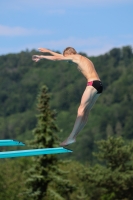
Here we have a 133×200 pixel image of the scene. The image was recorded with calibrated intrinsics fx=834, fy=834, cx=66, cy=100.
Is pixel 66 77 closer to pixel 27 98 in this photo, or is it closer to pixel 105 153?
pixel 27 98

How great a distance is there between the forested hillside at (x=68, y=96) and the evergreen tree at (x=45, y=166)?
229 ft

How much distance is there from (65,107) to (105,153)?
8768 cm

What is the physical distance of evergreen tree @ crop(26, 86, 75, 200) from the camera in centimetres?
3528

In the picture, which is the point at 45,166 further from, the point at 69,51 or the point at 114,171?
the point at 69,51

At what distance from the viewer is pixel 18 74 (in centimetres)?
17038

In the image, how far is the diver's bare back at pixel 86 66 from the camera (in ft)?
33.0

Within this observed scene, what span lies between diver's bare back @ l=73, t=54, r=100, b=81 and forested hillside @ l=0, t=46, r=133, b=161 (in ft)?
320

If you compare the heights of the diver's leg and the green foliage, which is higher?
the diver's leg

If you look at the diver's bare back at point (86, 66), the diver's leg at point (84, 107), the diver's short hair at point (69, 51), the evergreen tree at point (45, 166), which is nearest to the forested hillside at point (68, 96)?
the evergreen tree at point (45, 166)

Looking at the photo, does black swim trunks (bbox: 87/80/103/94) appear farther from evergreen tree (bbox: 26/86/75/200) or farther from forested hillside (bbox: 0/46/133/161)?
forested hillside (bbox: 0/46/133/161)

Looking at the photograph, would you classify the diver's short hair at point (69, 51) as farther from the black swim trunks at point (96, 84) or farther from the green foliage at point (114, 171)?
the green foliage at point (114, 171)

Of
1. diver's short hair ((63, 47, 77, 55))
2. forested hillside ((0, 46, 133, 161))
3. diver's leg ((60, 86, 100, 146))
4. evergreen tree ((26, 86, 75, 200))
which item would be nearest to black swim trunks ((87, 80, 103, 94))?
diver's leg ((60, 86, 100, 146))

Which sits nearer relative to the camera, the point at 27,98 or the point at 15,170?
the point at 15,170

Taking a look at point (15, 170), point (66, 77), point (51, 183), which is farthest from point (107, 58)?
point (51, 183)
